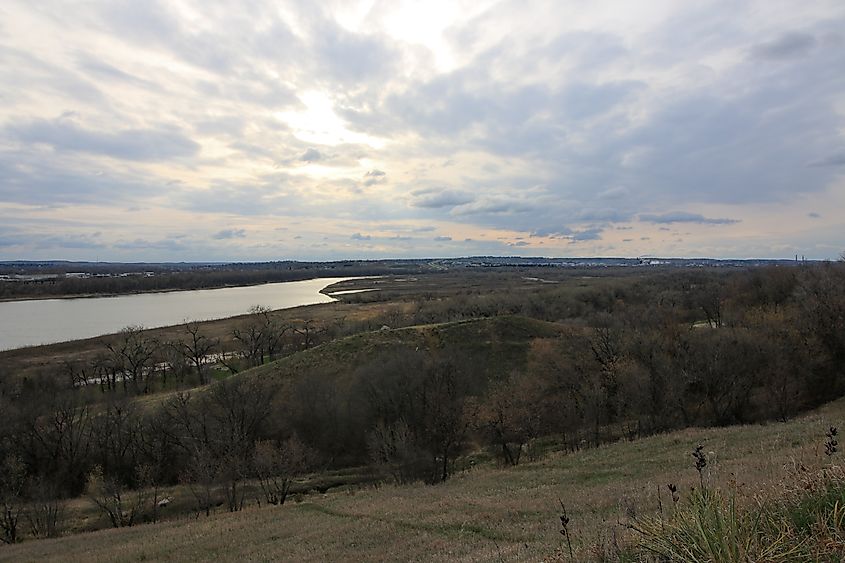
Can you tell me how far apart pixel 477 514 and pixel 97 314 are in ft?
422

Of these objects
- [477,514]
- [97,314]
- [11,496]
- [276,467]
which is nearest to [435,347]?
[276,467]

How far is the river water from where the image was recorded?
9281 centimetres

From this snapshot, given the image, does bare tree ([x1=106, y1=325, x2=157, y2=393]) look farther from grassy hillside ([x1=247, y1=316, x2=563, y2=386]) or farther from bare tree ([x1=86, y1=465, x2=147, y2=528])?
bare tree ([x1=86, y1=465, x2=147, y2=528])

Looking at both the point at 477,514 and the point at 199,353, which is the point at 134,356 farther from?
the point at 477,514

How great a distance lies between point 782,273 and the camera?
7594 cm

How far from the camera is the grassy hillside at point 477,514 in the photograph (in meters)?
12.6

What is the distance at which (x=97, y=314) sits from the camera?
395 ft

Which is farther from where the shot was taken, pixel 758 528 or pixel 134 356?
pixel 134 356

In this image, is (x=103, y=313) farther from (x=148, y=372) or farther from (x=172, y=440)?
(x=172, y=440)

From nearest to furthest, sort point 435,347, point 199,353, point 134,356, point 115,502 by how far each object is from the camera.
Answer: point 115,502 → point 435,347 → point 134,356 → point 199,353

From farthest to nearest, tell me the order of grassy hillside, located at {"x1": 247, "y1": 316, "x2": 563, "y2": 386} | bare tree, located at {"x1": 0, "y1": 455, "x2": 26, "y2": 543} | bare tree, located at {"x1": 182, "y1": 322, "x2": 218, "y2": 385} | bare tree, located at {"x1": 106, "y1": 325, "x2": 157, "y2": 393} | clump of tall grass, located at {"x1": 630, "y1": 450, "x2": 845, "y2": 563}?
bare tree, located at {"x1": 182, "y1": 322, "x2": 218, "y2": 385} → bare tree, located at {"x1": 106, "y1": 325, "x2": 157, "y2": 393} → grassy hillside, located at {"x1": 247, "y1": 316, "x2": 563, "y2": 386} → bare tree, located at {"x1": 0, "y1": 455, "x2": 26, "y2": 543} → clump of tall grass, located at {"x1": 630, "y1": 450, "x2": 845, "y2": 563}

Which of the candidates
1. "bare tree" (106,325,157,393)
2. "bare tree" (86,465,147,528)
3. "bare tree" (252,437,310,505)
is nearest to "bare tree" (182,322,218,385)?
"bare tree" (106,325,157,393)

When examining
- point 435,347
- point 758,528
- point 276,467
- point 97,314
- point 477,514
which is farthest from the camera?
point 97,314

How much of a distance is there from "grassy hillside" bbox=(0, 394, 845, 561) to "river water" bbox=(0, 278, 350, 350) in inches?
3008
